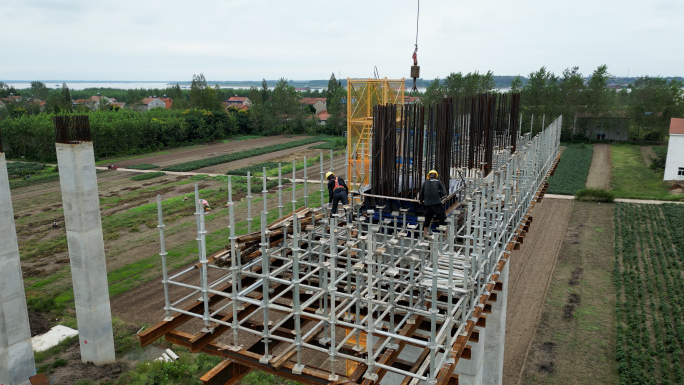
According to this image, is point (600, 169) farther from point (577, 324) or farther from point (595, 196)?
point (577, 324)

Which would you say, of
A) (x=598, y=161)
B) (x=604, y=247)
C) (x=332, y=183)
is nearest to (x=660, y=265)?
(x=604, y=247)

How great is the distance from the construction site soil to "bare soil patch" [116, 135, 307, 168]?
8844mm

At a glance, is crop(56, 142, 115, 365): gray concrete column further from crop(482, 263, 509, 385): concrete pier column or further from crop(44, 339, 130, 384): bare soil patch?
crop(482, 263, 509, 385): concrete pier column

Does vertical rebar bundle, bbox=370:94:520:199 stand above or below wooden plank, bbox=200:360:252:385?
above

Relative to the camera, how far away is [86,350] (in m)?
14.8

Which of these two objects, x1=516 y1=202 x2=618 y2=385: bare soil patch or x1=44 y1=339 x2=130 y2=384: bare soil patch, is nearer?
x1=44 y1=339 x2=130 y2=384: bare soil patch

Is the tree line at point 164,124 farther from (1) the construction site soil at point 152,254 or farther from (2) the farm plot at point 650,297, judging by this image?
(2) the farm plot at point 650,297

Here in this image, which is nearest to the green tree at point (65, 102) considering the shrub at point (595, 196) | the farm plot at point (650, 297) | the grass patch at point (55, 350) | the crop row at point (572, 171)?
the grass patch at point (55, 350)

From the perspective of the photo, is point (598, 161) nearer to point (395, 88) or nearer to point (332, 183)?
point (395, 88)

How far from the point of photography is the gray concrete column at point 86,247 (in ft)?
44.1

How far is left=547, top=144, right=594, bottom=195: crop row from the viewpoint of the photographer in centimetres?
3984

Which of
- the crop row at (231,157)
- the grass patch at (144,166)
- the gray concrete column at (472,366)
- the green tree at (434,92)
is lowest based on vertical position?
the grass patch at (144,166)

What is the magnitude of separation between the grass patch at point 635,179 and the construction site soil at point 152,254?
6.53 metres

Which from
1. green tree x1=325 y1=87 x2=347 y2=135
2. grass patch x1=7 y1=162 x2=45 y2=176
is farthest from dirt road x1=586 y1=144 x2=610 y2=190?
grass patch x1=7 y1=162 x2=45 y2=176
